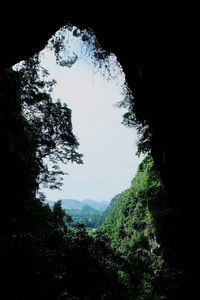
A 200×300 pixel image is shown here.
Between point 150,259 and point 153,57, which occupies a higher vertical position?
point 153,57

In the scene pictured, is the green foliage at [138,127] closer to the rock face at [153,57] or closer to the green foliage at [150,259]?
the green foliage at [150,259]

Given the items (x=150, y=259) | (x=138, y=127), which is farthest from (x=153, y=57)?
(x=150, y=259)

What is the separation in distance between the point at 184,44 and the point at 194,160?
→ 2.53 metres

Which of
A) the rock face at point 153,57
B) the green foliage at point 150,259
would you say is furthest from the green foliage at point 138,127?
the rock face at point 153,57

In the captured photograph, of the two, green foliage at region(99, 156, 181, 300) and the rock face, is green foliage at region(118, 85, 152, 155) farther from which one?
the rock face

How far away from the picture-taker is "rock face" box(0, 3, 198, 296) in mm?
6652

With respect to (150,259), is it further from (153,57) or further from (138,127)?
(153,57)

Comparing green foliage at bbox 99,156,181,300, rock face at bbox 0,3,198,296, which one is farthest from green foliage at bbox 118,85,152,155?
rock face at bbox 0,3,198,296

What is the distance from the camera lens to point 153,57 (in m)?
7.32

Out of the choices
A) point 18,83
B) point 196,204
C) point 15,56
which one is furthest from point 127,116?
point 196,204

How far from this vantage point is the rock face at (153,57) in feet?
21.8

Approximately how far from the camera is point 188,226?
8.59 metres

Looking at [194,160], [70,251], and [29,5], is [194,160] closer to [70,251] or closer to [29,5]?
[70,251]

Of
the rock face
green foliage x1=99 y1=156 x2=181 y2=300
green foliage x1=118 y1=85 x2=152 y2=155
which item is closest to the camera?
the rock face
